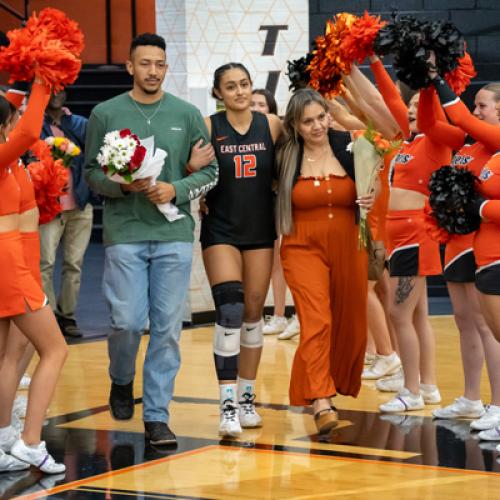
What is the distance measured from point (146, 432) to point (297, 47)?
463 cm

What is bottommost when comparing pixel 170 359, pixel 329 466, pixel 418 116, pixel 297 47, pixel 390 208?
pixel 329 466

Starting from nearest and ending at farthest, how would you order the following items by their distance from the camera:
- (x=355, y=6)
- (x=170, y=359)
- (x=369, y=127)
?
(x=170, y=359), (x=369, y=127), (x=355, y=6)

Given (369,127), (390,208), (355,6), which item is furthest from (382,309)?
(355,6)

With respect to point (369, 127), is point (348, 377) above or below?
below

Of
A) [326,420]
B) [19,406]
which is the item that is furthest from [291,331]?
[326,420]

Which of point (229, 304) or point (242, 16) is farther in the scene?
point (242, 16)

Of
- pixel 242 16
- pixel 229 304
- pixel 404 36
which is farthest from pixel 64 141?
pixel 404 36

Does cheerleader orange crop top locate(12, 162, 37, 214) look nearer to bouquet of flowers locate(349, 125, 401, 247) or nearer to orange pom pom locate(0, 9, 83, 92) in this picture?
orange pom pom locate(0, 9, 83, 92)

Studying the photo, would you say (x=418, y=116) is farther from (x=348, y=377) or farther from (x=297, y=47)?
(x=297, y=47)

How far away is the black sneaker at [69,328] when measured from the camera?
31.0 ft

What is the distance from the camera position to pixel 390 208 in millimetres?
6961

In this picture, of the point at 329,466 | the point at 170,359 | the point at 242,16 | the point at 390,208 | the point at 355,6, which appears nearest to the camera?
the point at 329,466

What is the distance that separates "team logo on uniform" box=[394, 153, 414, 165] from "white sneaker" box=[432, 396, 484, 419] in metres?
1.23

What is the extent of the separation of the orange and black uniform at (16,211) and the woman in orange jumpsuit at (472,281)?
5.73 ft
